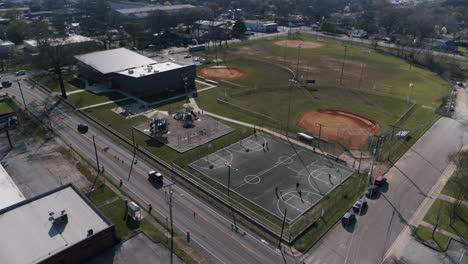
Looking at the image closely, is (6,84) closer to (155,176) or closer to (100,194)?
(100,194)

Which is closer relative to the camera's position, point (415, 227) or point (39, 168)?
point (415, 227)

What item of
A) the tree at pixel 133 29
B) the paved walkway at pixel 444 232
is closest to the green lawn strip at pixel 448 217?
the paved walkway at pixel 444 232

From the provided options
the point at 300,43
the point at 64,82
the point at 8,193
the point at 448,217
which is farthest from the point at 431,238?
the point at 300,43

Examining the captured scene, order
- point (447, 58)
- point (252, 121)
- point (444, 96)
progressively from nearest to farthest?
point (252, 121), point (444, 96), point (447, 58)

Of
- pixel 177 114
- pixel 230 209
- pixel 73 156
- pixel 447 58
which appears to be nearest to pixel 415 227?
pixel 230 209

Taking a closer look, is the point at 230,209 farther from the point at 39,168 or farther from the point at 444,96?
the point at 444,96

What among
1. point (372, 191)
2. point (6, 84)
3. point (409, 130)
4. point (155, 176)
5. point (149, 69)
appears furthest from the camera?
point (6, 84)

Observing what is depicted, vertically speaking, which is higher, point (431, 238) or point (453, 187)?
point (453, 187)
